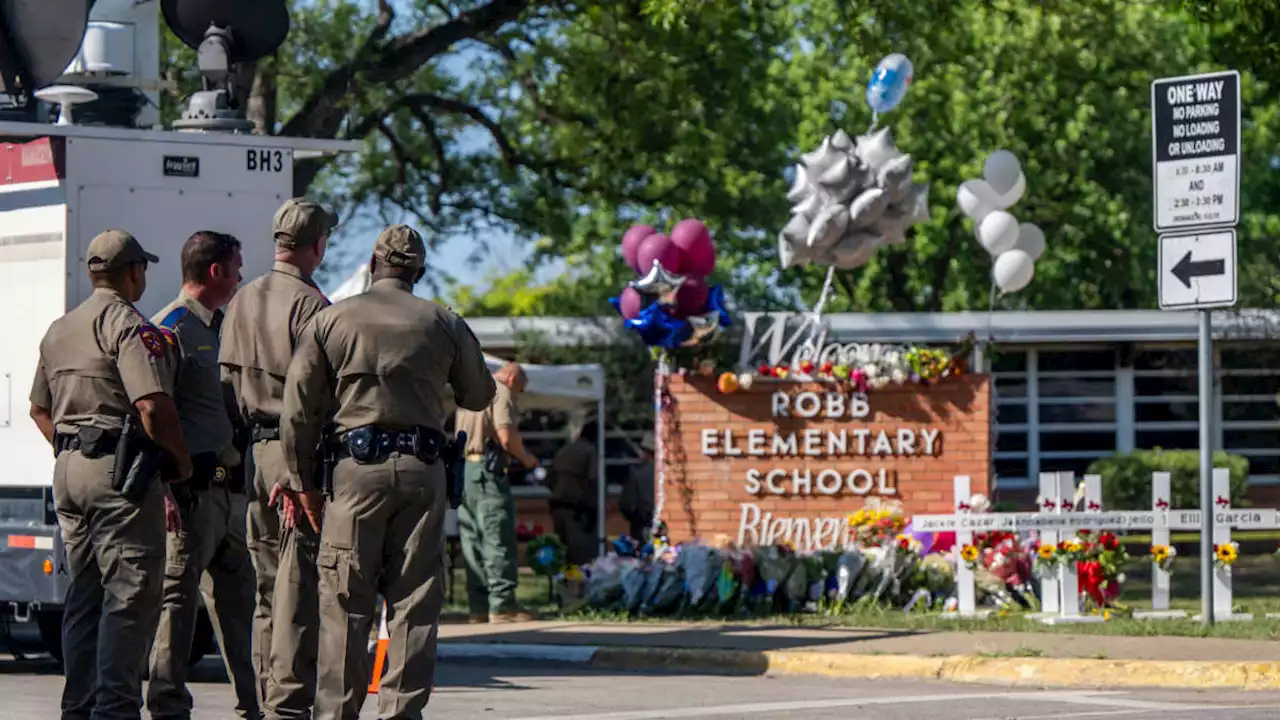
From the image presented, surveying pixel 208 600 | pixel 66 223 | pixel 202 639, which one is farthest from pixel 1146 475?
pixel 208 600

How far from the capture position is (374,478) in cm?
745

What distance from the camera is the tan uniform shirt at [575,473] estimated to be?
20156 millimetres

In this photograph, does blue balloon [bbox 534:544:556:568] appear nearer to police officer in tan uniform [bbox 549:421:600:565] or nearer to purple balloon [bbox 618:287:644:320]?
purple balloon [bbox 618:287:644:320]

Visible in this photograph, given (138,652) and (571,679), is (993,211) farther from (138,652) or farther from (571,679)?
(138,652)

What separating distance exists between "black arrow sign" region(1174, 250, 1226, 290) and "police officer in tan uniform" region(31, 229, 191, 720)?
22.1 ft

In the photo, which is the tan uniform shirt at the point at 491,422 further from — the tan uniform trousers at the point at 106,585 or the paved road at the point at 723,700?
the tan uniform trousers at the point at 106,585

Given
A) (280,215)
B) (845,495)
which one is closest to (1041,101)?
(845,495)

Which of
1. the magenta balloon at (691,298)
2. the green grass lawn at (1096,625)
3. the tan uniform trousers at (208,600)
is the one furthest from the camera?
the magenta balloon at (691,298)

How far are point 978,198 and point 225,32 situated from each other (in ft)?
28.9

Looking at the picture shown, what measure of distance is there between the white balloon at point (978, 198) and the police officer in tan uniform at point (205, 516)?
36.1ft

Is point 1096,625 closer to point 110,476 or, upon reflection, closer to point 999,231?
point 999,231

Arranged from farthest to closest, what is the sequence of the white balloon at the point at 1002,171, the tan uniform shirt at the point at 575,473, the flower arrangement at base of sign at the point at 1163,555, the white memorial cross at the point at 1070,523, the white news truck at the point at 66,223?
the tan uniform shirt at the point at 575,473 → the white balloon at the point at 1002,171 → the flower arrangement at base of sign at the point at 1163,555 → the white memorial cross at the point at 1070,523 → the white news truck at the point at 66,223

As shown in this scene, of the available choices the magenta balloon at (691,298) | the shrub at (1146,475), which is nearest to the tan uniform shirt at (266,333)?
the magenta balloon at (691,298)

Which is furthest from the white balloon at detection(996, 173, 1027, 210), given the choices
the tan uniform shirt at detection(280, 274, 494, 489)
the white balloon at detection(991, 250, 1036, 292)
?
the tan uniform shirt at detection(280, 274, 494, 489)
